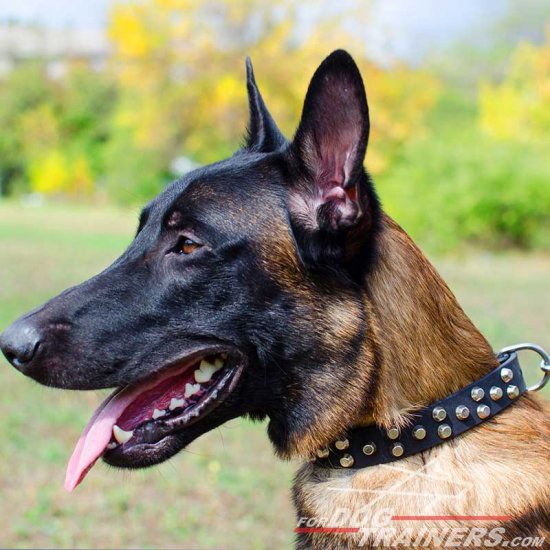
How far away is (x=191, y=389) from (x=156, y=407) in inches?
5.1

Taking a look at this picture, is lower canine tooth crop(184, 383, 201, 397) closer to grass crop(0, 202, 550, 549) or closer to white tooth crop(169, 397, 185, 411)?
white tooth crop(169, 397, 185, 411)

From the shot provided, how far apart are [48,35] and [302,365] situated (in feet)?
302

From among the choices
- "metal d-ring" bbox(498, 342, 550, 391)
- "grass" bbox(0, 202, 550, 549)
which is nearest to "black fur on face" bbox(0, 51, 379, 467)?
"metal d-ring" bbox(498, 342, 550, 391)

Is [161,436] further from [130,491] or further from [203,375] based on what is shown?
[130,491]

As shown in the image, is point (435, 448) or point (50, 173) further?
point (50, 173)

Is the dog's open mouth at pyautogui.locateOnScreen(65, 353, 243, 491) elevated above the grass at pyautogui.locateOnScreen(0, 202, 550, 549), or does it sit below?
above

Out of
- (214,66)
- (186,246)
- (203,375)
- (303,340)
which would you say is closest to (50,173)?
(214,66)

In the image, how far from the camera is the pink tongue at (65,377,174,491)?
238 centimetres

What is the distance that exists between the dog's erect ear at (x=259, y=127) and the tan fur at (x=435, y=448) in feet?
2.06

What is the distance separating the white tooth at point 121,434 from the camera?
7.77 ft

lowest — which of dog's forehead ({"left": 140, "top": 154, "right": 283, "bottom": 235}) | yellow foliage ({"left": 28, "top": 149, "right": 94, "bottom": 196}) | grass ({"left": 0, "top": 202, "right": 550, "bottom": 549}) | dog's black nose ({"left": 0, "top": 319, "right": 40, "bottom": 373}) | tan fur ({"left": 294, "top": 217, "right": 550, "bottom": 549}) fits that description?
grass ({"left": 0, "top": 202, "right": 550, "bottom": 549})

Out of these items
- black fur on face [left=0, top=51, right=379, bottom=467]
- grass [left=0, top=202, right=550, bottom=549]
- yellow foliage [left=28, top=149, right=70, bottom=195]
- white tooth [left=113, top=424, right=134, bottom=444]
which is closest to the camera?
black fur on face [left=0, top=51, right=379, bottom=467]

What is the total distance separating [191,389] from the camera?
2361 mm

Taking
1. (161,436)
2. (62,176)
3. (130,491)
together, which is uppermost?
(62,176)
